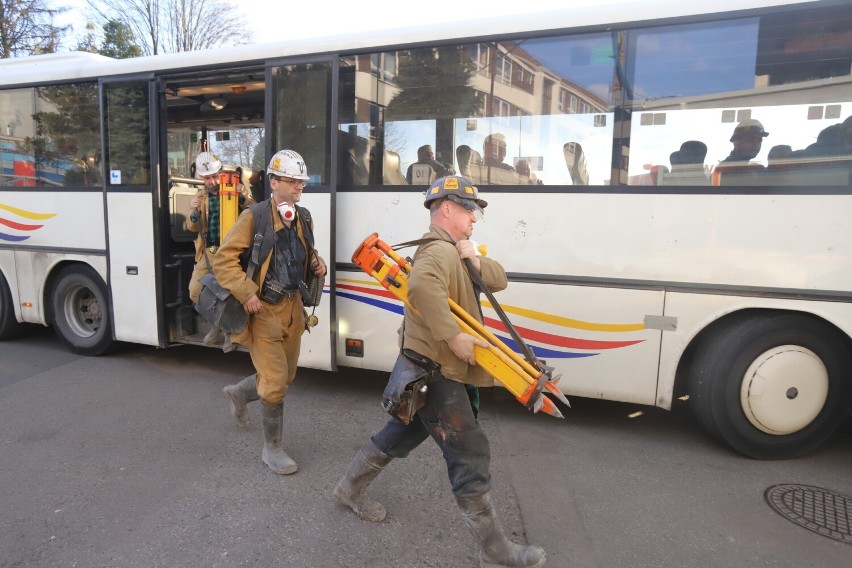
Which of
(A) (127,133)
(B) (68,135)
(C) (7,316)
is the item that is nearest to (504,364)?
(A) (127,133)

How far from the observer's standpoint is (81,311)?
20.5ft

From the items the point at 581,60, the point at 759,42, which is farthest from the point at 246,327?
the point at 759,42

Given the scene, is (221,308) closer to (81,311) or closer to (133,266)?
(133,266)

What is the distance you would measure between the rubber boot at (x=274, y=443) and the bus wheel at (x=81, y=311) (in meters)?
3.20

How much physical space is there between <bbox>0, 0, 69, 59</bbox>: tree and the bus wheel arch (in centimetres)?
1737

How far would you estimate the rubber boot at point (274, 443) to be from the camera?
3.62 metres

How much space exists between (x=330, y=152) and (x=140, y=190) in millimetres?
2168

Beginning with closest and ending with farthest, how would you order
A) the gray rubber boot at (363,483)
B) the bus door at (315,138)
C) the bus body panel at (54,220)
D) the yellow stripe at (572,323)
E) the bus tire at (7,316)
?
the gray rubber boot at (363,483) → the yellow stripe at (572,323) → the bus door at (315,138) → the bus body panel at (54,220) → the bus tire at (7,316)

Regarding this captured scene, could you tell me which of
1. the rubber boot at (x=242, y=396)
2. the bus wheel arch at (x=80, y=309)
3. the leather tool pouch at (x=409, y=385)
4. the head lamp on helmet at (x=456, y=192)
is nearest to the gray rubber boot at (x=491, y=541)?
the leather tool pouch at (x=409, y=385)

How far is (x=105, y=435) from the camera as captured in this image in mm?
4148

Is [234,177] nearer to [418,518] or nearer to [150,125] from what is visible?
[150,125]

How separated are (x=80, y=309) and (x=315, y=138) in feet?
11.9

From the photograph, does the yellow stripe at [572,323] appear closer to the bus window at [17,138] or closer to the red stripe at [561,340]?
the red stripe at [561,340]

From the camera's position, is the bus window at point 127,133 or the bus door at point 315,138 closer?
the bus door at point 315,138
